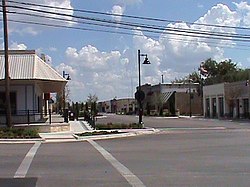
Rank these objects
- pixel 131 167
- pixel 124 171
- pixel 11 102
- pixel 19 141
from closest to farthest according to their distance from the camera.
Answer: pixel 124 171
pixel 131 167
pixel 19 141
pixel 11 102

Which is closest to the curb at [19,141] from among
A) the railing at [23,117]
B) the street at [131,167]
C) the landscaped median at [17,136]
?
the landscaped median at [17,136]

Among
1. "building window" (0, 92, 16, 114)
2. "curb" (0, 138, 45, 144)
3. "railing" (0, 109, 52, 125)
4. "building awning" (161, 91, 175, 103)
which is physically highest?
"building awning" (161, 91, 175, 103)

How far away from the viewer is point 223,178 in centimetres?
1279

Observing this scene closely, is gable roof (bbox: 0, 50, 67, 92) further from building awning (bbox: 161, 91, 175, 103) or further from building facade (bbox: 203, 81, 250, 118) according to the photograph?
→ building awning (bbox: 161, 91, 175, 103)

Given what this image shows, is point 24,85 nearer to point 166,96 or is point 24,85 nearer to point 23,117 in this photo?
point 23,117

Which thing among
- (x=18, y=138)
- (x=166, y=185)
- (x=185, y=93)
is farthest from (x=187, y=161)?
(x=185, y=93)

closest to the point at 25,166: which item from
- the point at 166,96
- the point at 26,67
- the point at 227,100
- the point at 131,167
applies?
the point at 131,167

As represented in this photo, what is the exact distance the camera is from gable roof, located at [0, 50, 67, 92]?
36.1 meters

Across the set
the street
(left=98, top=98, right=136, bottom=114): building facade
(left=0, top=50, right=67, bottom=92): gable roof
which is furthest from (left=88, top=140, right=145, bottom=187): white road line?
(left=98, top=98, right=136, bottom=114): building facade

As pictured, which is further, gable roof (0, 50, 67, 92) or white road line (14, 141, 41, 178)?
gable roof (0, 50, 67, 92)

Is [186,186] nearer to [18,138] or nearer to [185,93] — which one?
[18,138]

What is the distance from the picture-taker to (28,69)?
3728 cm

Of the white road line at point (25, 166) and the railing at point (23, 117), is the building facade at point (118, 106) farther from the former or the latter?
the white road line at point (25, 166)

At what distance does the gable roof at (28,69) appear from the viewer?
36.1 m
